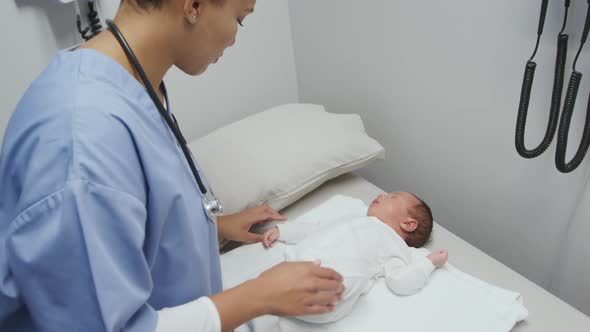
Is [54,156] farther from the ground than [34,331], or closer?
farther from the ground

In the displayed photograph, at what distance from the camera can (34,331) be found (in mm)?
778

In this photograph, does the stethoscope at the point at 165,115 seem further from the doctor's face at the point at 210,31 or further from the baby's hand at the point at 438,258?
the baby's hand at the point at 438,258

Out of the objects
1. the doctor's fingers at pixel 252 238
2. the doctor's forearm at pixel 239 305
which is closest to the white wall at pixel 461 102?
the doctor's fingers at pixel 252 238

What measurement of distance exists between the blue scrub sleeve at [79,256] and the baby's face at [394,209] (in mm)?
828

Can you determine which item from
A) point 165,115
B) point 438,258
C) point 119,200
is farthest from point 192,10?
point 438,258

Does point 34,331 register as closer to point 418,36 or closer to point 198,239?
point 198,239

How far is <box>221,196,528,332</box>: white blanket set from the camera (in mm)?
Answer: 1074

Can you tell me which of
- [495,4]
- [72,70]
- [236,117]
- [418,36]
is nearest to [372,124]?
[418,36]

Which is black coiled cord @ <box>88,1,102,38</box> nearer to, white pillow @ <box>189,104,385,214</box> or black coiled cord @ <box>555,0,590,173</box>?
white pillow @ <box>189,104,385,214</box>

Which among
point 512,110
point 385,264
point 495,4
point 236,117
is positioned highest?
point 495,4

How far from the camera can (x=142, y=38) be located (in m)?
0.77

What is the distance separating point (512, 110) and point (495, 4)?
291 mm

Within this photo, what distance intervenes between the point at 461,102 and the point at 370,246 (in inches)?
22.0

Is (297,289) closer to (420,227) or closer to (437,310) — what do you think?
(437,310)
